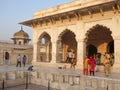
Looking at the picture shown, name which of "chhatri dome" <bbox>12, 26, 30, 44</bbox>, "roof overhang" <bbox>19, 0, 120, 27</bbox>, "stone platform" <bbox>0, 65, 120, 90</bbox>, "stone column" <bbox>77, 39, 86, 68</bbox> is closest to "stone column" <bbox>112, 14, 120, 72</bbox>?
"roof overhang" <bbox>19, 0, 120, 27</bbox>

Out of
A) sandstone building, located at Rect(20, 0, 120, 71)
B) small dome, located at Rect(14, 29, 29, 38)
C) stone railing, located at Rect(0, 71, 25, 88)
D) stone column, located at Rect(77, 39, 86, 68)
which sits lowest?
stone railing, located at Rect(0, 71, 25, 88)

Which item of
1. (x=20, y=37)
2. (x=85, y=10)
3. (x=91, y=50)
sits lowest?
(x=91, y=50)

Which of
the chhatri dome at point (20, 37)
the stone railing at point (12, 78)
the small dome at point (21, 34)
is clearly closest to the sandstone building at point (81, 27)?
the stone railing at point (12, 78)

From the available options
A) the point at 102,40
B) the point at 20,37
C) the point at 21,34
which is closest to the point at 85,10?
the point at 102,40

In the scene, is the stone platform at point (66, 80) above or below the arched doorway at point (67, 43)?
below

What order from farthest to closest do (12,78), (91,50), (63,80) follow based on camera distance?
(91,50) < (12,78) < (63,80)

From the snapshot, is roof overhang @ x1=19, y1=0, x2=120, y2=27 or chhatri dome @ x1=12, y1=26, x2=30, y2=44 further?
chhatri dome @ x1=12, y1=26, x2=30, y2=44

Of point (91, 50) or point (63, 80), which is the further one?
point (91, 50)

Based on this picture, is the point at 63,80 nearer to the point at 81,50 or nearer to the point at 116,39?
the point at 116,39

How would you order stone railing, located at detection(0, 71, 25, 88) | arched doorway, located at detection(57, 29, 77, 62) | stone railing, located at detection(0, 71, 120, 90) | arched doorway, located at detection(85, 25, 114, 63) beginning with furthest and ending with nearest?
arched doorway, located at detection(57, 29, 77, 62) < arched doorway, located at detection(85, 25, 114, 63) < stone railing, located at detection(0, 71, 25, 88) < stone railing, located at detection(0, 71, 120, 90)

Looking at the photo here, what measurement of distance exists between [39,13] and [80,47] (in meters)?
6.82

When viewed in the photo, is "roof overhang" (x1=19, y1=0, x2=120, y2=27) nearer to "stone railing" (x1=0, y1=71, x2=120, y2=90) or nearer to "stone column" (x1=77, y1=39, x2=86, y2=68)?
"stone column" (x1=77, y1=39, x2=86, y2=68)

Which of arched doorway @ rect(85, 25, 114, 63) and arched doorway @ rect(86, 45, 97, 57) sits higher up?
arched doorway @ rect(85, 25, 114, 63)

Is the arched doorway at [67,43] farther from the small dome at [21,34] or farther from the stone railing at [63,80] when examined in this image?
the small dome at [21,34]
